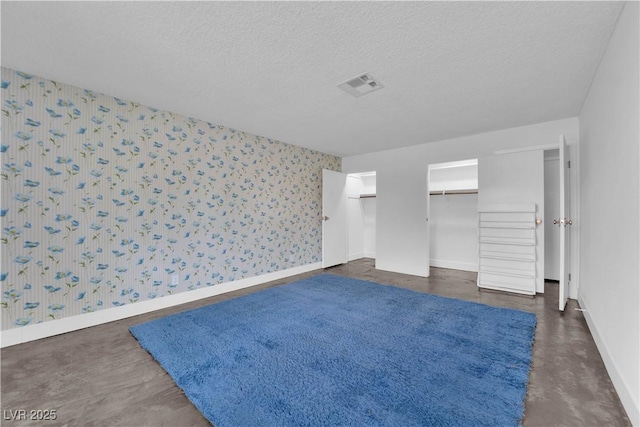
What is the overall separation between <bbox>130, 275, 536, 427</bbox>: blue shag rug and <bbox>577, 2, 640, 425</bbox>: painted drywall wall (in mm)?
500

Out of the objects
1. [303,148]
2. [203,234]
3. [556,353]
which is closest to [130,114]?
[203,234]

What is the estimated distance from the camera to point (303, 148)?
5102mm

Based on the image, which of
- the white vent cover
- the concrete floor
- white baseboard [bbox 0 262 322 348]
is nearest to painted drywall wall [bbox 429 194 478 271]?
the concrete floor

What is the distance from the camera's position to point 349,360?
2035mm

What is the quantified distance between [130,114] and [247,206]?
1.80 metres

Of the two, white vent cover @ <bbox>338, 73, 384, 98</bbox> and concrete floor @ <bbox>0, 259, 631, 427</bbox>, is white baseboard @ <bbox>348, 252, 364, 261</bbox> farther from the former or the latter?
white vent cover @ <bbox>338, 73, 384, 98</bbox>

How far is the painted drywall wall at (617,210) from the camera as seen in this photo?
148 centimetres

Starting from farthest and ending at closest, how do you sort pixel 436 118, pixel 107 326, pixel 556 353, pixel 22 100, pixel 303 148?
1. pixel 303 148
2. pixel 436 118
3. pixel 107 326
4. pixel 22 100
5. pixel 556 353

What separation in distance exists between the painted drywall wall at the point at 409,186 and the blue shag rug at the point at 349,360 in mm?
1627

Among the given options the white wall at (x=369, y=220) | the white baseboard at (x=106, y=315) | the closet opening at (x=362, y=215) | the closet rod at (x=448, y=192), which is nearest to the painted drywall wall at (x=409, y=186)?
the closet rod at (x=448, y=192)

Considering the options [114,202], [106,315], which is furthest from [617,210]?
[106,315]

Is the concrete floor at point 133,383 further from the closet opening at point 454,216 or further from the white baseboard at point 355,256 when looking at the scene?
the white baseboard at point 355,256

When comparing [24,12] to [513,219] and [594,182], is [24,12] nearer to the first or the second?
[594,182]

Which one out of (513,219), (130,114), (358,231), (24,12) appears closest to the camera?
(24,12)
